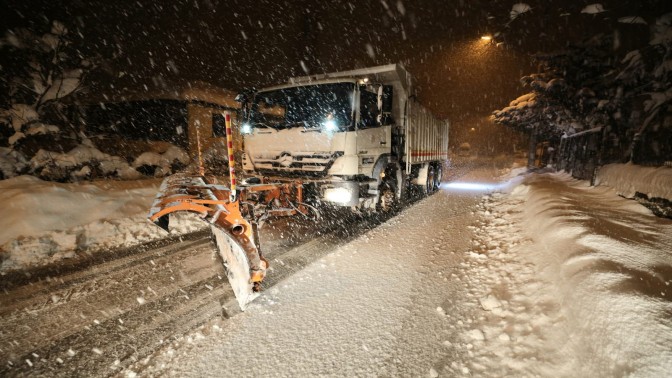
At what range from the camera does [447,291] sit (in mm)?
3543

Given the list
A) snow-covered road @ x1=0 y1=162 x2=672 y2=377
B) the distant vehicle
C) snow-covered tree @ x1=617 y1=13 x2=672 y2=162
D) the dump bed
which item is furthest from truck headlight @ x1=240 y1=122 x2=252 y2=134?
the distant vehicle

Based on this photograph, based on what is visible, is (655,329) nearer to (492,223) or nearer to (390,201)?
(492,223)

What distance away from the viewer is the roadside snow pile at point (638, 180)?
531cm

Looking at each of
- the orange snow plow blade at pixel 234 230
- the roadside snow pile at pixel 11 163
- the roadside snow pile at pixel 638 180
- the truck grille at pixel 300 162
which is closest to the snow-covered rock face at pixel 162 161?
the roadside snow pile at pixel 11 163

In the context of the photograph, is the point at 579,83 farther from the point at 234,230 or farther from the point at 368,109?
the point at 234,230

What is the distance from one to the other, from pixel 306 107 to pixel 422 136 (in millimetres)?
4742

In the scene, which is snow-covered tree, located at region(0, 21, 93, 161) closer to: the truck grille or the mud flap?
the truck grille

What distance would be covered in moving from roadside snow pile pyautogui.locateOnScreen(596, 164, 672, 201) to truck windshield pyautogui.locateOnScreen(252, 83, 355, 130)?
570cm

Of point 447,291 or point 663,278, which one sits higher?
point 663,278

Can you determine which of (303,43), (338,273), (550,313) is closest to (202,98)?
(303,43)

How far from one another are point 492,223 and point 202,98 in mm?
14419

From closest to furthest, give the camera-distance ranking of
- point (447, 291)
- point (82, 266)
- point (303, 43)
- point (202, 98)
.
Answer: point (447, 291), point (82, 266), point (202, 98), point (303, 43)

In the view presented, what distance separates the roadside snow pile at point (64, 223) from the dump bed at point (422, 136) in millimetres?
5733

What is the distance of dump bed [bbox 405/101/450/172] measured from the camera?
8164mm
